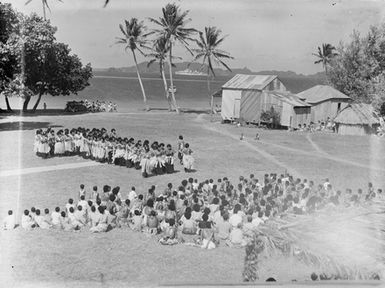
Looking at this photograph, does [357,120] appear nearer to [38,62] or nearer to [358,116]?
[358,116]

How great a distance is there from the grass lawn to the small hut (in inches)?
75.9

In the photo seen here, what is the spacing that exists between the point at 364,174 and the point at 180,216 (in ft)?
36.1

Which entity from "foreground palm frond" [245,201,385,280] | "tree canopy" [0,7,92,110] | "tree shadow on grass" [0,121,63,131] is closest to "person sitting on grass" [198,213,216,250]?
"foreground palm frond" [245,201,385,280]

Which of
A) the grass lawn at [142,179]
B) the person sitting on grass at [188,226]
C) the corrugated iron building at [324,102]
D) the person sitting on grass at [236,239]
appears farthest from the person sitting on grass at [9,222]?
the corrugated iron building at [324,102]

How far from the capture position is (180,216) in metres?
14.1

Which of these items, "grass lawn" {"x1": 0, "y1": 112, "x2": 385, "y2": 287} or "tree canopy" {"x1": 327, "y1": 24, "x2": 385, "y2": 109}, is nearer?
"grass lawn" {"x1": 0, "y1": 112, "x2": 385, "y2": 287}

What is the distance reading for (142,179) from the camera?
62.8 ft

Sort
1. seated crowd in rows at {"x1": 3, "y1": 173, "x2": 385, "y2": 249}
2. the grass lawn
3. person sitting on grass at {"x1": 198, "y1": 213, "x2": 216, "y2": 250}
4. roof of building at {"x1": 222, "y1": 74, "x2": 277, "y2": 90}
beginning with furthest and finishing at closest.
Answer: roof of building at {"x1": 222, "y1": 74, "x2": 277, "y2": 90} < seated crowd in rows at {"x1": 3, "y1": 173, "x2": 385, "y2": 249} < person sitting on grass at {"x1": 198, "y1": 213, "x2": 216, "y2": 250} < the grass lawn

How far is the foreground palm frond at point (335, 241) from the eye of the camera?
7.69m

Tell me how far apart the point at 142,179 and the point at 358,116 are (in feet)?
66.9

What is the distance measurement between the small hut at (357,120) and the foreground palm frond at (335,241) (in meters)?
26.0

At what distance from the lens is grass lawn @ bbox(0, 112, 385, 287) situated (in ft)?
36.7

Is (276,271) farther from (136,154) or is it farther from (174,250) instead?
(136,154)

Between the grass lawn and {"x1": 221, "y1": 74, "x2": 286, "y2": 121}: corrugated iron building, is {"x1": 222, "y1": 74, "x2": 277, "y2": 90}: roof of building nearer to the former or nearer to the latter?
{"x1": 221, "y1": 74, "x2": 286, "y2": 121}: corrugated iron building
